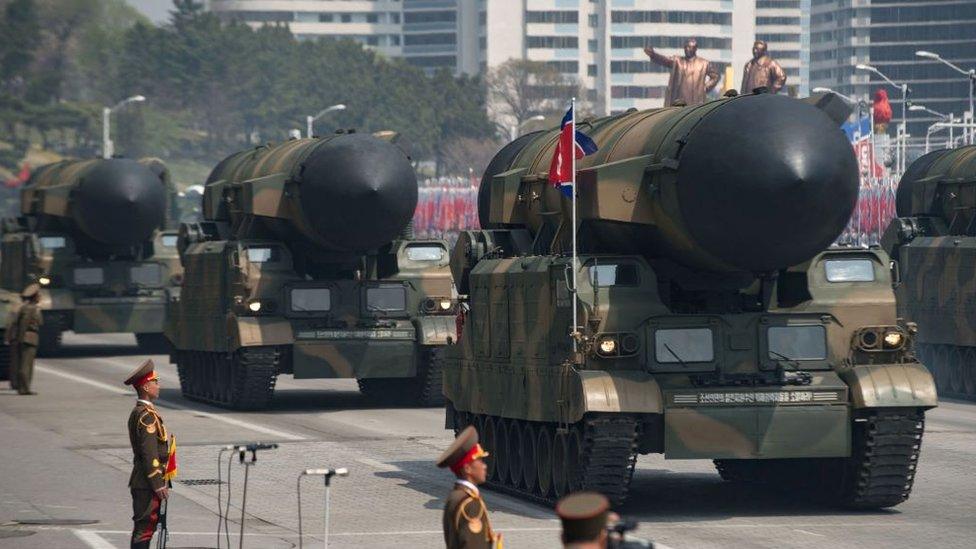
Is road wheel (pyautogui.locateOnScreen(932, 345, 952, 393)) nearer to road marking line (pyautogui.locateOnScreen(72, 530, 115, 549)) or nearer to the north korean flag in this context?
the north korean flag

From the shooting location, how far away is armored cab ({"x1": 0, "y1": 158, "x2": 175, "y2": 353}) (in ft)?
146

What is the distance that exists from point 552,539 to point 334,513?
10.1 feet

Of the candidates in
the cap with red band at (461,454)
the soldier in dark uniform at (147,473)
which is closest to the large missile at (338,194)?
the soldier in dark uniform at (147,473)

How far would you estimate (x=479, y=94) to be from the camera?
172 m

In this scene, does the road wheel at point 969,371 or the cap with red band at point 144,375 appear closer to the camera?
the cap with red band at point 144,375

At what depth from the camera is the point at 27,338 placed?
36.4 metres

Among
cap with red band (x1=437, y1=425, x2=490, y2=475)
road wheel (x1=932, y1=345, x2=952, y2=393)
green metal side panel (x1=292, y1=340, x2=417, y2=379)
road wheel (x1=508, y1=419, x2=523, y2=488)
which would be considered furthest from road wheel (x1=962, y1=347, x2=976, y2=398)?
cap with red band (x1=437, y1=425, x2=490, y2=475)

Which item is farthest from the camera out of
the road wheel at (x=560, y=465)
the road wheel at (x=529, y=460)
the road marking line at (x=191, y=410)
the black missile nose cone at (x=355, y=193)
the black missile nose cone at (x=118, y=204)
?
A: the black missile nose cone at (x=118, y=204)

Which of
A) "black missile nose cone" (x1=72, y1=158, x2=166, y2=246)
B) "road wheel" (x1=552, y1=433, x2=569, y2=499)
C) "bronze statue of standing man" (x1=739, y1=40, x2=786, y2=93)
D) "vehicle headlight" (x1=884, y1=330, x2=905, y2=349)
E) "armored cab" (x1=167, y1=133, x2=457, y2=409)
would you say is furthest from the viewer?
"bronze statue of standing man" (x1=739, y1=40, x2=786, y2=93)

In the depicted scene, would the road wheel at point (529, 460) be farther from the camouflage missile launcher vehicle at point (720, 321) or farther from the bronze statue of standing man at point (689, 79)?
the bronze statue of standing man at point (689, 79)

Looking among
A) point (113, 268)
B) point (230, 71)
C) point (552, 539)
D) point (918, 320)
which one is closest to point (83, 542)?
point (552, 539)

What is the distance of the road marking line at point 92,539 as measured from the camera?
746 inches

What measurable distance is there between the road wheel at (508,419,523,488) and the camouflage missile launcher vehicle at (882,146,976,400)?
14728 mm

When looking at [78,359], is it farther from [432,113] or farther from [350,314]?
[432,113]
